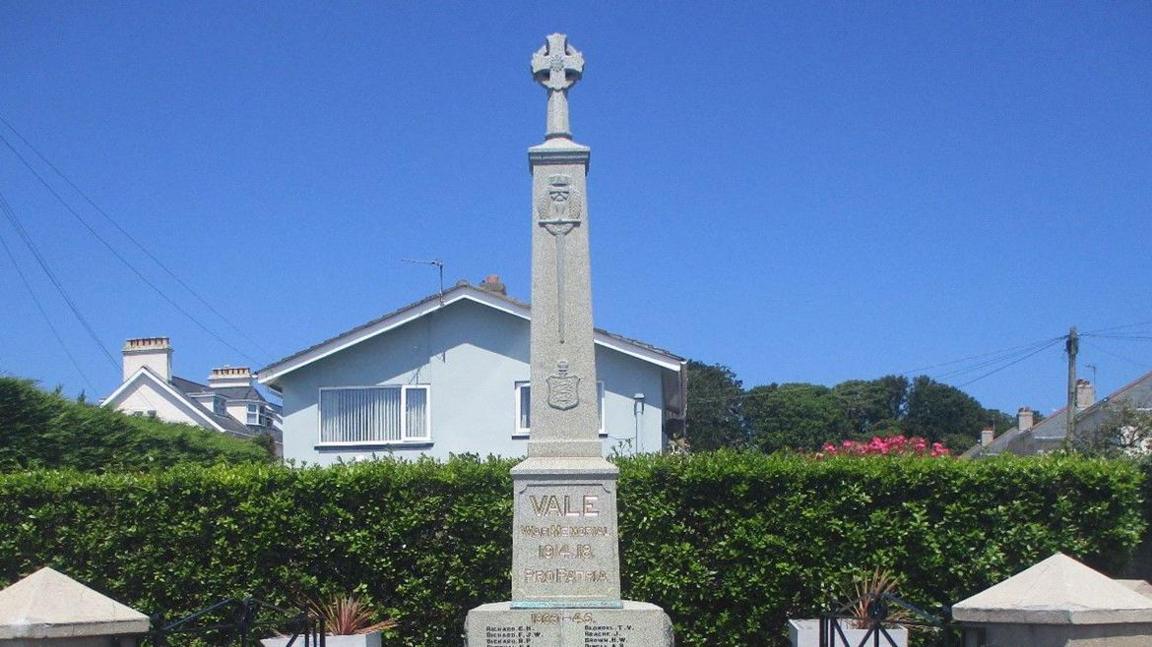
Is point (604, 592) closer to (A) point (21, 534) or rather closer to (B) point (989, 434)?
(A) point (21, 534)

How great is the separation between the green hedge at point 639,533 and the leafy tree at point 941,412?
213 feet

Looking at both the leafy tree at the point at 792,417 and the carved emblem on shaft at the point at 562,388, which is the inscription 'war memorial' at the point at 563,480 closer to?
the carved emblem on shaft at the point at 562,388

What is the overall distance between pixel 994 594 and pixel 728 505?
4232 mm

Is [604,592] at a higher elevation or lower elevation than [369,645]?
higher

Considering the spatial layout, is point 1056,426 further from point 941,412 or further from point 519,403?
point 941,412

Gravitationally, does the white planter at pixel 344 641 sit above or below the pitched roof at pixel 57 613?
below

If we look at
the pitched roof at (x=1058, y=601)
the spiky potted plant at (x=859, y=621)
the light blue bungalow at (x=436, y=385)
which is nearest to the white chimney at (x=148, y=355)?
the light blue bungalow at (x=436, y=385)

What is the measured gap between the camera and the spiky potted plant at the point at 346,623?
36.6 feet

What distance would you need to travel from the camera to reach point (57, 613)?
7.82 meters

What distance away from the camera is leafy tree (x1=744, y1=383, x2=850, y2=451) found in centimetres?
6706

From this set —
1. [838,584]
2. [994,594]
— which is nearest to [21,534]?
[838,584]

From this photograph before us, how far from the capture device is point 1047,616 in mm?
7609

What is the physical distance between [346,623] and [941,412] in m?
69.0

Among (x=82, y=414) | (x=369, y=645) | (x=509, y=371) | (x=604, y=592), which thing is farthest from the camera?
(x=509, y=371)
